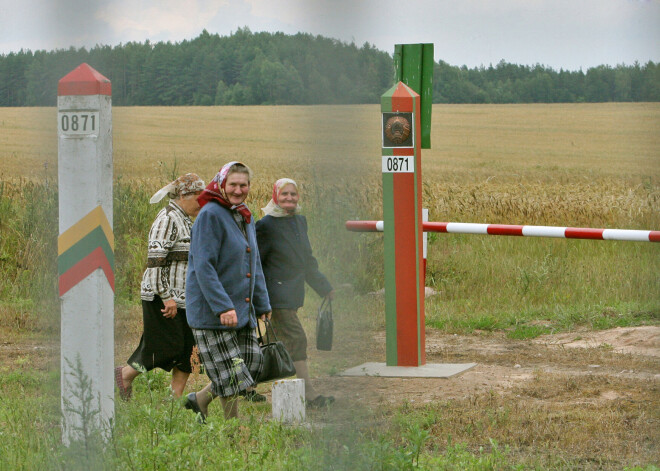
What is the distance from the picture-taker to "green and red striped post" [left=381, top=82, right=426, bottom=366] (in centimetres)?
607

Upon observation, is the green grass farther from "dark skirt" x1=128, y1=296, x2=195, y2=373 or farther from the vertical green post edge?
the vertical green post edge

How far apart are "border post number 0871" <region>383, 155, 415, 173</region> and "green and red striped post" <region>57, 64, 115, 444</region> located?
9.81 feet

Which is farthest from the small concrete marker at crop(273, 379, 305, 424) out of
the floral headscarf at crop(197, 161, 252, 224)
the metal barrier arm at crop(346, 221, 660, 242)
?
the metal barrier arm at crop(346, 221, 660, 242)

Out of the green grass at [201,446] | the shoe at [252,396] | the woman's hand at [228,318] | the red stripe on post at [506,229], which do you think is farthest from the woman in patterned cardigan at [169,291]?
the red stripe on post at [506,229]

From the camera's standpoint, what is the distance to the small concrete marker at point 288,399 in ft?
15.5

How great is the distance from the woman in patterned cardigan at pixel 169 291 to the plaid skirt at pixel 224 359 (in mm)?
868

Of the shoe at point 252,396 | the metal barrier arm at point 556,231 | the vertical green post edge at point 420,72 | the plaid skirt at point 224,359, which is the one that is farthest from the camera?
the metal barrier arm at point 556,231

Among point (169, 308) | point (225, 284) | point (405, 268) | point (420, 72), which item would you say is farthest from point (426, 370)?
point (225, 284)

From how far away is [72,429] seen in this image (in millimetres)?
3457

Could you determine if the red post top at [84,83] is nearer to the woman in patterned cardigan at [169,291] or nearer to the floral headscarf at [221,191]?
the floral headscarf at [221,191]

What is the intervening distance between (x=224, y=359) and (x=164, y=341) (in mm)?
1014

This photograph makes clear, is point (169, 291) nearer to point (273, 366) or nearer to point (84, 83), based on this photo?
point (273, 366)

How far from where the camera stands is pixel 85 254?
3320 mm

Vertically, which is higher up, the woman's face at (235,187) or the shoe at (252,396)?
the woman's face at (235,187)
